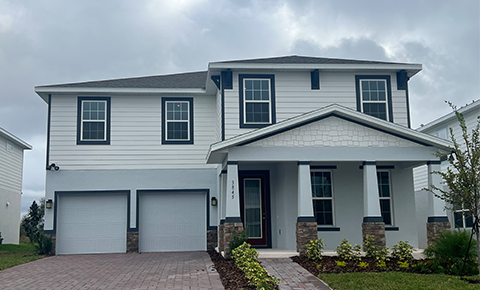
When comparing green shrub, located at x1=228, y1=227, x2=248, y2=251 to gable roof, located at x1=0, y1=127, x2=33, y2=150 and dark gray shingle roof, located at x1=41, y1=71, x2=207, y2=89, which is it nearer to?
dark gray shingle roof, located at x1=41, y1=71, x2=207, y2=89

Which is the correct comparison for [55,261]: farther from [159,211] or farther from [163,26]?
[163,26]

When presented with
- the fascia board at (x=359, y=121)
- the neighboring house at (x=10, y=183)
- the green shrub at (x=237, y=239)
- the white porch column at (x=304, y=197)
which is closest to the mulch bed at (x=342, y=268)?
the white porch column at (x=304, y=197)

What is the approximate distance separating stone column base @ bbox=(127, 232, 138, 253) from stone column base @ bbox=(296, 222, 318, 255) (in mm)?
6547

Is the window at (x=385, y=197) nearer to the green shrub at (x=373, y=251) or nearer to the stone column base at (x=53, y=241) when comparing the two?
the green shrub at (x=373, y=251)

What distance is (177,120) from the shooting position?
1689 cm

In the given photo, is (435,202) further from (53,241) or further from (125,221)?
(53,241)

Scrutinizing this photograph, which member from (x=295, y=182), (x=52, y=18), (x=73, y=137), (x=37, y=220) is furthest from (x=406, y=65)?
(x=37, y=220)

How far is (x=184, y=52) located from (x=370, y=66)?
9.36m

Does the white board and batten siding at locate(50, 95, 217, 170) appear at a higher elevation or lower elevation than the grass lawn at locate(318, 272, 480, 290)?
higher

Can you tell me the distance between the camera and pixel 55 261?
1377 cm

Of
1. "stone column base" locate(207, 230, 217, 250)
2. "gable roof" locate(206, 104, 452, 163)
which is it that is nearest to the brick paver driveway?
"stone column base" locate(207, 230, 217, 250)

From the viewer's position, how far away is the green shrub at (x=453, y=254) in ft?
31.0

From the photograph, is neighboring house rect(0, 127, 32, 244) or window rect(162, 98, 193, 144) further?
neighboring house rect(0, 127, 32, 244)

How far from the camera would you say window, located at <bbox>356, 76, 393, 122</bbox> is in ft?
49.5
